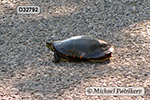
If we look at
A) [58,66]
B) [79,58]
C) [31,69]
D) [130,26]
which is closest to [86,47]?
[79,58]

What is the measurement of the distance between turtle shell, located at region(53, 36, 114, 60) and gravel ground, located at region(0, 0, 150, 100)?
0.15m

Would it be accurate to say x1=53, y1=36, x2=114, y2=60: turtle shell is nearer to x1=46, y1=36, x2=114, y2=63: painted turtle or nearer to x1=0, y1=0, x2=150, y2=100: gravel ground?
x1=46, y1=36, x2=114, y2=63: painted turtle

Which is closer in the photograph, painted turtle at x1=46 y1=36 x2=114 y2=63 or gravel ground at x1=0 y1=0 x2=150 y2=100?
gravel ground at x1=0 y1=0 x2=150 y2=100

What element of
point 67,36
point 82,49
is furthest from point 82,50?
point 67,36

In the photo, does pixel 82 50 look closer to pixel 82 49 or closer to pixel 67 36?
pixel 82 49

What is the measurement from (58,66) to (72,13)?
6.22ft

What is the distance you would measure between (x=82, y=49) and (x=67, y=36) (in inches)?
36.9

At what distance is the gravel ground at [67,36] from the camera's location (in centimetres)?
309

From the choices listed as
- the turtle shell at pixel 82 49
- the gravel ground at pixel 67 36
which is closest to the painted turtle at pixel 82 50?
the turtle shell at pixel 82 49

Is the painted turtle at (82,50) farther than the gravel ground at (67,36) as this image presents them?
Yes

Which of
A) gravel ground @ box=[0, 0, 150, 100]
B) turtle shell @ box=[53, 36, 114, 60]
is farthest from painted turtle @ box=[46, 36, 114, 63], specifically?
gravel ground @ box=[0, 0, 150, 100]

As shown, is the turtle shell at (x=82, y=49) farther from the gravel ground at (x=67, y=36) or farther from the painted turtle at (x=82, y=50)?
the gravel ground at (x=67, y=36)

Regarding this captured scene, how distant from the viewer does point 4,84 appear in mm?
3092

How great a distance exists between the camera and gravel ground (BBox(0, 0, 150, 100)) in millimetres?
3094
